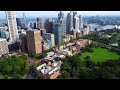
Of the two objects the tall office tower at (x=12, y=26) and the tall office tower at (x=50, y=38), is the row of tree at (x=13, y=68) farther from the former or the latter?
the tall office tower at (x=12, y=26)

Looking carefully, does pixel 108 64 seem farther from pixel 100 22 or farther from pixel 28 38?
pixel 100 22

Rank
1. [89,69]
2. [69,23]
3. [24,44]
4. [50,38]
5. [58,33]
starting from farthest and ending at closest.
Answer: [69,23]
[58,33]
[50,38]
[24,44]
[89,69]

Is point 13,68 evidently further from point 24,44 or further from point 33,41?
point 24,44

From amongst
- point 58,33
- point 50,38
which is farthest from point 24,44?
point 58,33

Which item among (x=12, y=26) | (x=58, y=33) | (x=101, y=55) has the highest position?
(x=12, y=26)

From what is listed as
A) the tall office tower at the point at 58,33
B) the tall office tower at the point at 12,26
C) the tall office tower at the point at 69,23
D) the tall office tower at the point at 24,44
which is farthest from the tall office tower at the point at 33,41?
the tall office tower at the point at 69,23

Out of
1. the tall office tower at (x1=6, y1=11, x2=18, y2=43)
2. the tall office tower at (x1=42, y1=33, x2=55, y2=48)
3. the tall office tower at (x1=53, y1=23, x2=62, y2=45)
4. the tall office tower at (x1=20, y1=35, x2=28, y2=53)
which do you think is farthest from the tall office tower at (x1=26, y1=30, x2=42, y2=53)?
the tall office tower at (x1=6, y1=11, x2=18, y2=43)

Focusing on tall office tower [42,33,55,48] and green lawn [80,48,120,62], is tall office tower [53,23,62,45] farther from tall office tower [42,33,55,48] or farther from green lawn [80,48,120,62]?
green lawn [80,48,120,62]

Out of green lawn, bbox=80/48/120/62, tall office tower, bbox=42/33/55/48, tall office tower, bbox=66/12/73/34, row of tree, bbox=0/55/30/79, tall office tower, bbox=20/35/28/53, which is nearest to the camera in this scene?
row of tree, bbox=0/55/30/79
